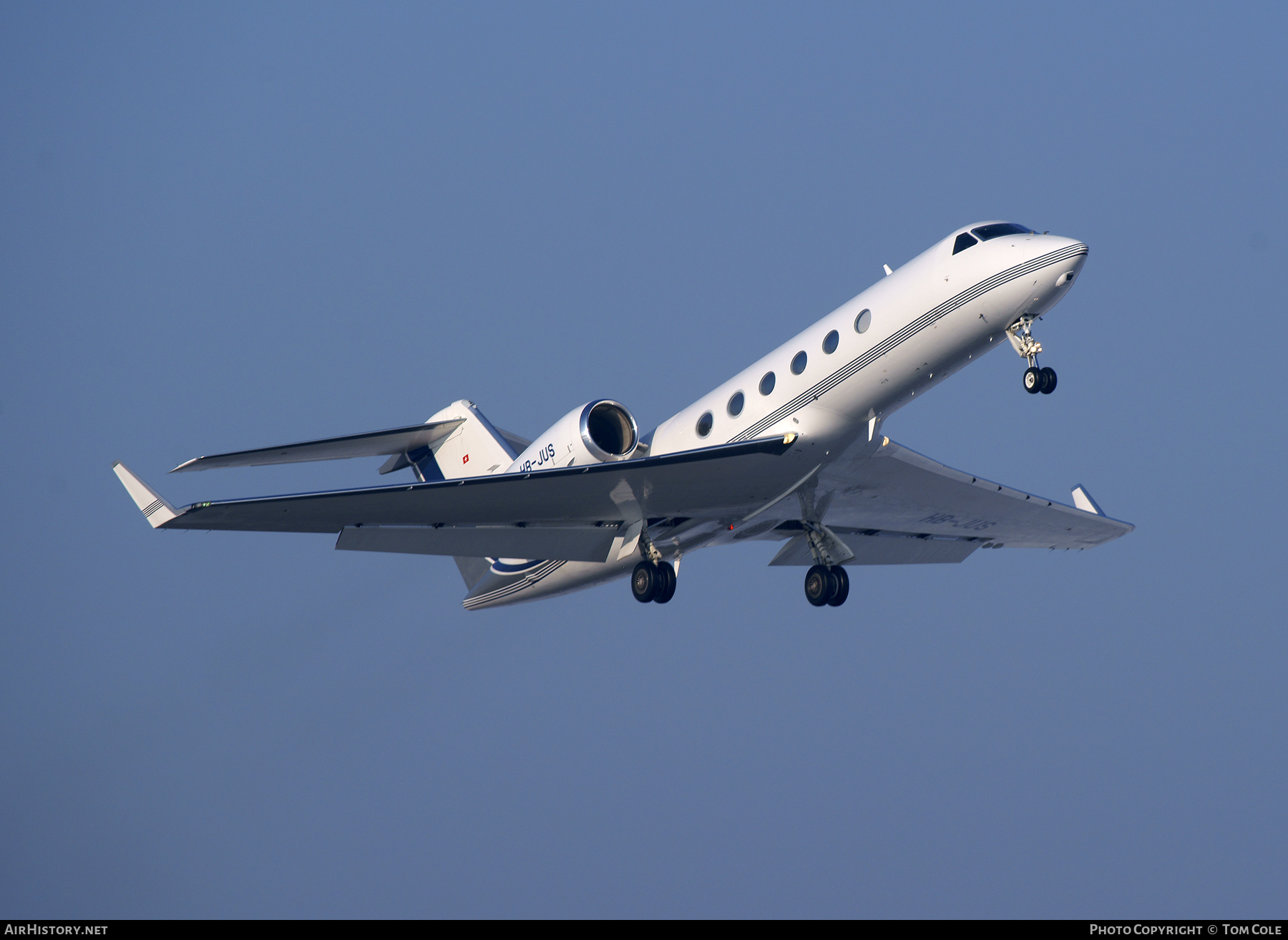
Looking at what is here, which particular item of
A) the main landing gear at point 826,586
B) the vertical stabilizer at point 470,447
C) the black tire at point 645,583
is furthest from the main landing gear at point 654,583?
the vertical stabilizer at point 470,447

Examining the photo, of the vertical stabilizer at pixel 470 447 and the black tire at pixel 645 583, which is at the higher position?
the vertical stabilizer at pixel 470 447

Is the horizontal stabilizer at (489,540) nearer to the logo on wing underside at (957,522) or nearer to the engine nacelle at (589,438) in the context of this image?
the engine nacelle at (589,438)

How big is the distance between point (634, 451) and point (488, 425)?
4.31 metres

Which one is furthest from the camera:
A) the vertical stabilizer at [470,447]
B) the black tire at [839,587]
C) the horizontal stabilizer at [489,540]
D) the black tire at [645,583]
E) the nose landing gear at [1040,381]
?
the vertical stabilizer at [470,447]

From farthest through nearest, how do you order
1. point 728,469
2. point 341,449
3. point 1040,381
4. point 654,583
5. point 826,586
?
point 341,449
point 826,586
point 654,583
point 728,469
point 1040,381

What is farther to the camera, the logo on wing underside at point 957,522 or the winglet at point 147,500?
the logo on wing underside at point 957,522

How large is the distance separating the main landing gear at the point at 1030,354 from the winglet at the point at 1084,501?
1014 cm

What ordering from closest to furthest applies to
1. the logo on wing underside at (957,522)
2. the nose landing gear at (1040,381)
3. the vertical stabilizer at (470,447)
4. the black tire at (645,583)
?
the nose landing gear at (1040,381)
the black tire at (645,583)
the vertical stabilizer at (470,447)
the logo on wing underside at (957,522)

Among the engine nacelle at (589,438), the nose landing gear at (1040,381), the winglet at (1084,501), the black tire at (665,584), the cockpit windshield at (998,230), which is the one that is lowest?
the winglet at (1084,501)

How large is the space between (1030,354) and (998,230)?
168 centimetres

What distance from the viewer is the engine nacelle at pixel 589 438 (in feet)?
58.6

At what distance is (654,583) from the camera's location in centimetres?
1875

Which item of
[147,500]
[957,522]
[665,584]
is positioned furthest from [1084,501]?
[147,500]

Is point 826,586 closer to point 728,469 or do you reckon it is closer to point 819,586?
point 819,586
